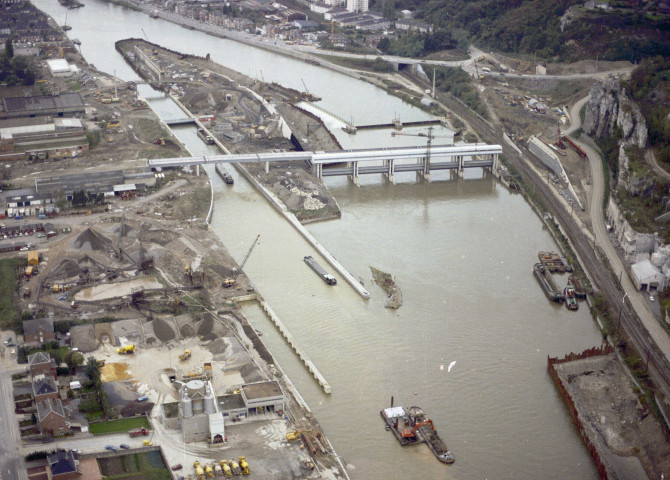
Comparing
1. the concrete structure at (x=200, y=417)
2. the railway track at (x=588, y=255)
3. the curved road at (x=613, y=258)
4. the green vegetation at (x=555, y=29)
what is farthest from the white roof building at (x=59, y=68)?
the concrete structure at (x=200, y=417)

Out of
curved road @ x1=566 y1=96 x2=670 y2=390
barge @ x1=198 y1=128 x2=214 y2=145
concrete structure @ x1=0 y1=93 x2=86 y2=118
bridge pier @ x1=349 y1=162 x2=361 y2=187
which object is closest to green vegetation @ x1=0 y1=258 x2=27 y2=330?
bridge pier @ x1=349 y1=162 x2=361 y2=187

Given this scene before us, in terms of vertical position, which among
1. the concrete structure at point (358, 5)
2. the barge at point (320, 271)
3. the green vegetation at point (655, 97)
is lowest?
the concrete structure at point (358, 5)

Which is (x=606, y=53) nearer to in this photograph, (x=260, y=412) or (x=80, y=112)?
(x=80, y=112)

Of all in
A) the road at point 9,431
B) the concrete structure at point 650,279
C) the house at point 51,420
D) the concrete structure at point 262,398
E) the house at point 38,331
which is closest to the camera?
the road at point 9,431

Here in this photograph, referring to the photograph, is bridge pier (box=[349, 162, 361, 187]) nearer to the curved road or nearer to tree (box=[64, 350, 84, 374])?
the curved road

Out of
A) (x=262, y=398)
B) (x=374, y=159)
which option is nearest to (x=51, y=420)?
(x=262, y=398)

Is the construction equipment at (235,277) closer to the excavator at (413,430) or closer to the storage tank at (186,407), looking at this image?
the storage tank at (186,407)

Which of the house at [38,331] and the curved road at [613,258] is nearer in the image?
the house at [38,331]

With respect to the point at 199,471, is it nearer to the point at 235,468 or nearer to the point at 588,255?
the point at 235,468
